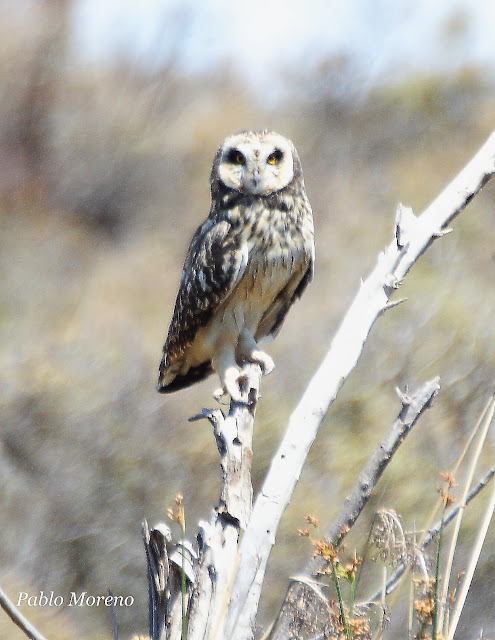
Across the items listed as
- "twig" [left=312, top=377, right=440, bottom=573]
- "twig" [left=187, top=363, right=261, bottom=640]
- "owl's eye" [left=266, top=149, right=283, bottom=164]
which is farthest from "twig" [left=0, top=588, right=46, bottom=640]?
"owl's eye" [left=266, top=149, right=283, bottom=164]

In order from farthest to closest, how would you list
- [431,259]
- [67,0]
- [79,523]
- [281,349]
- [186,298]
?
[67,0], [431,259], [281,349], [79,523], [186,298]

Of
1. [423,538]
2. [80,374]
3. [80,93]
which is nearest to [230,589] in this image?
[423,538]

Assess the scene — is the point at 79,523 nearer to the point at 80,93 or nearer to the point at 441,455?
the point at 441,455

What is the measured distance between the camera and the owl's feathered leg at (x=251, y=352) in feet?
10.9

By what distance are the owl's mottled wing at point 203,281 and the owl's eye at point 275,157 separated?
306 mm

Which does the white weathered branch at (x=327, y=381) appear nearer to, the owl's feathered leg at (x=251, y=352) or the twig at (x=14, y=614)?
the twig at (x=14, y=614)

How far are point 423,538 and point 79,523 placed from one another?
447cm

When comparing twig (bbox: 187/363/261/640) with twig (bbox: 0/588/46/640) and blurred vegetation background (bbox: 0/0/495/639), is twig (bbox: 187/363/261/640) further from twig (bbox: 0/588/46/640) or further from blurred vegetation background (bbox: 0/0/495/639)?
blurred vegetation background (bbox: 0/0/495/639)

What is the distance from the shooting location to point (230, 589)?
1.89 metres

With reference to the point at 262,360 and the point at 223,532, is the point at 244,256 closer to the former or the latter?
the point at 262,360

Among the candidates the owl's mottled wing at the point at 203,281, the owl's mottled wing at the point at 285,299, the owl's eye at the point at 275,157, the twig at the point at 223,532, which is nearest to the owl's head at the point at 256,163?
the owl's eye at the point at 275,157

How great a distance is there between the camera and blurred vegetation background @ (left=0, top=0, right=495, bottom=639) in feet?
19.8

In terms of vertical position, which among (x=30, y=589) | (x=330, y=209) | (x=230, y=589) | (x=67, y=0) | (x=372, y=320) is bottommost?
(x=230, y=589)

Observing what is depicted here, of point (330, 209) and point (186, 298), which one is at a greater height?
point (330, 209)
